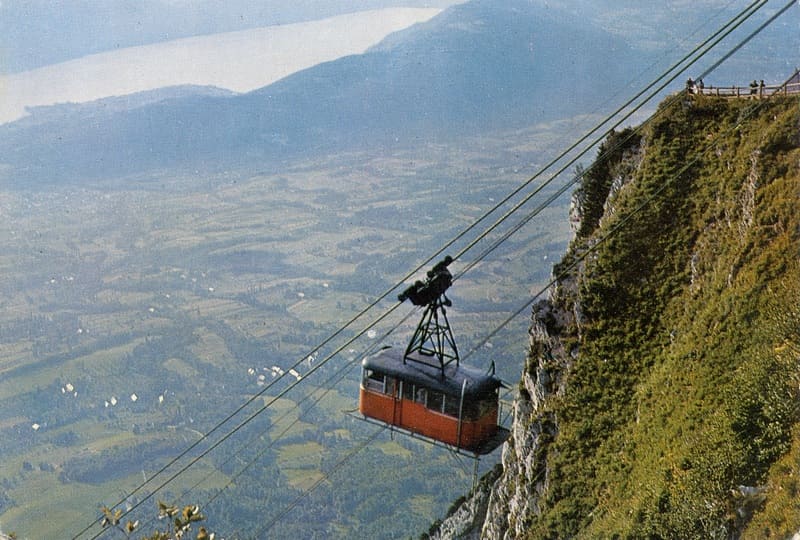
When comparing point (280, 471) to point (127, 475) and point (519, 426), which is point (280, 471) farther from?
point (519, 426)

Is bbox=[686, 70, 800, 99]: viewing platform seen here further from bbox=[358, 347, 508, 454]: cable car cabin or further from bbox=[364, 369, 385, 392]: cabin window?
bbox=[364, 369, 385, 392]: cabin window

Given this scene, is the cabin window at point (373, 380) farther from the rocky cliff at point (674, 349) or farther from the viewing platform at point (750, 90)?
the viewing platform at point (750, 90)

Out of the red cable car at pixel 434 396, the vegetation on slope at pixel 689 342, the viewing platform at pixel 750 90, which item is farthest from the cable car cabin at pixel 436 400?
the viewing platform at pixel 750 90

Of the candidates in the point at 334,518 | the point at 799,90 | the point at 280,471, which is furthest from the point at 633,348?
the point at 280,471

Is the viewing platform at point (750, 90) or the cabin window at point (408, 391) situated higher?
the viewing platform at point (750, 90)

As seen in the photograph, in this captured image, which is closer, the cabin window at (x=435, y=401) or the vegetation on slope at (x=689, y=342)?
the vegetation on slope at (x=689, y=342)

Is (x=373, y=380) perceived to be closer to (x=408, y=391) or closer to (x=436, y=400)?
(x=408, y=391)

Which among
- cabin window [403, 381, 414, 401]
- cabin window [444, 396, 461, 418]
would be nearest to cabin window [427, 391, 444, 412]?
cabin window [444, 396, 461, 418]

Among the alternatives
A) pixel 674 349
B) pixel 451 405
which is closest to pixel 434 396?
pixel 451 405
